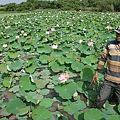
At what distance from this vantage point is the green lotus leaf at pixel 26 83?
10.0 ft

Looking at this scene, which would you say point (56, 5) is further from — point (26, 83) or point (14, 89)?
point (26, 83)

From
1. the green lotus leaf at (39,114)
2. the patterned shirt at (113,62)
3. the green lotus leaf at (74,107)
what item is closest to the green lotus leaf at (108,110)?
the green lotus leaf at (74,107)

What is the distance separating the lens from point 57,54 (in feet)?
15.6

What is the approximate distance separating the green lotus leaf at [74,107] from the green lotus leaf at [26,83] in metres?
0.63

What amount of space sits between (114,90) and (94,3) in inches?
1008

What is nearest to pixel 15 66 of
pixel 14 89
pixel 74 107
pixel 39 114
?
pixel 14 89

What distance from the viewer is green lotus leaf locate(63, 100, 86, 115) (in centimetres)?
274

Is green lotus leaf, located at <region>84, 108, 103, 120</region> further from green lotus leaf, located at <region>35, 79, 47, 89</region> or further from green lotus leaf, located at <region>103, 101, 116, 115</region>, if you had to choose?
green lotus leaf, located at <region>35, 79, 47, 89</region>

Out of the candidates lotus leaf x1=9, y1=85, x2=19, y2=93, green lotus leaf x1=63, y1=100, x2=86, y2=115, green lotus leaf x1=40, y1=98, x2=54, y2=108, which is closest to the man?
green lotus leaf x1=63, y1=100, x2=86, y2=115

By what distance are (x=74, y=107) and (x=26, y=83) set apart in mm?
754

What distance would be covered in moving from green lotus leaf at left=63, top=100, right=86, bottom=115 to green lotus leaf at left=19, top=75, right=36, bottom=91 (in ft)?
2.05

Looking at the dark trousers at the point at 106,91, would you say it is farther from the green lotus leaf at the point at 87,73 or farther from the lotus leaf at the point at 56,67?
the lotus leaf at the point at 56,67

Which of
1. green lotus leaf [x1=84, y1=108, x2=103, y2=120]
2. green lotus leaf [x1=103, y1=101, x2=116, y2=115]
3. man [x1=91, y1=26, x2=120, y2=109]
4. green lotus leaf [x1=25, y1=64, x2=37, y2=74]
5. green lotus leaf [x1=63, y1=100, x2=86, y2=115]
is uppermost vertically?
man [x1=91, y1=26, x2=120, y2=109]

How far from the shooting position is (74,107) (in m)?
2.80
